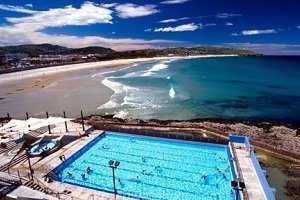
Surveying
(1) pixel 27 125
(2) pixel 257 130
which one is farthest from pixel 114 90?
(1) pixel 27 125

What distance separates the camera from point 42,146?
24422mm

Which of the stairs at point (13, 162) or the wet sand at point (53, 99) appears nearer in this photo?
the stairs at point (13, 162)

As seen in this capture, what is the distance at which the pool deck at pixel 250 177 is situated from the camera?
16906 millimetres

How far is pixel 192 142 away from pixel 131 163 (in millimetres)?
6291

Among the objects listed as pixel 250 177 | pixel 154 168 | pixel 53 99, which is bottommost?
pixel 154 168

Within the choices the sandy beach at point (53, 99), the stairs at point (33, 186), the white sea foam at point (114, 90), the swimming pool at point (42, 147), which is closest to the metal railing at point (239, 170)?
the stairs at point (33, 186)

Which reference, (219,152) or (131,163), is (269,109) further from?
(131,163)

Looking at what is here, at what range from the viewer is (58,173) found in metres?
20.6

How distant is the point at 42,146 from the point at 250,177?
17758 millimetres

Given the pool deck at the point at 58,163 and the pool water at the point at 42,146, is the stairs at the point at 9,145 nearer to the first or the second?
the pool water at the point at 42,146

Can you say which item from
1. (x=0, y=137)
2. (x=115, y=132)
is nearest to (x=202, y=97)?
(x=115, y=132)

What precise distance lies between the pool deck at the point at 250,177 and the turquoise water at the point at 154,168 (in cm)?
116

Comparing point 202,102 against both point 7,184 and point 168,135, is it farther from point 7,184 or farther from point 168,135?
point 7,184

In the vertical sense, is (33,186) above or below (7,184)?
below
